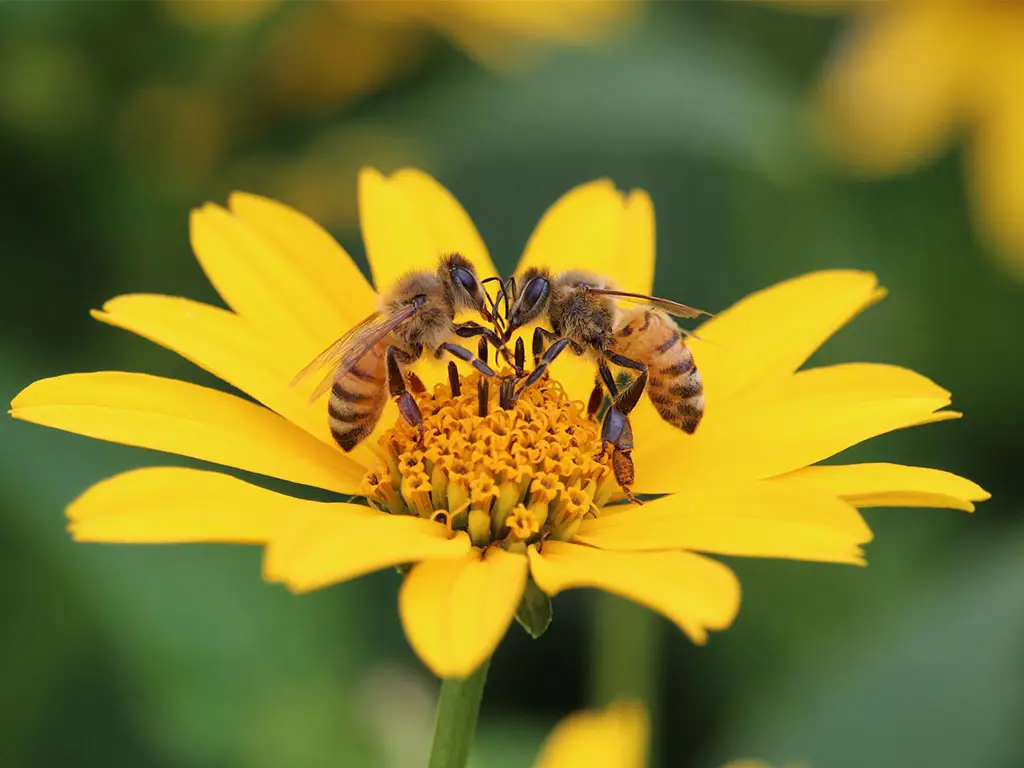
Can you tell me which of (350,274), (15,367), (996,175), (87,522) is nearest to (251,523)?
(87,522)

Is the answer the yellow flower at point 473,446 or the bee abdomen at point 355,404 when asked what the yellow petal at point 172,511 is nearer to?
the yellow flower at point 473,446

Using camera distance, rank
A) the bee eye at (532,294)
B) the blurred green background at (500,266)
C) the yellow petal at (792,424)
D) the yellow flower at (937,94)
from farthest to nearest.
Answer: the yellow flower at (937,94)
the blurred green background at (500,266)
the bee eye at (532,294)
the yellow petal at (792,424)

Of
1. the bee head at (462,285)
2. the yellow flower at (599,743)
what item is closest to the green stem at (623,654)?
the yellow flower at (599,743)

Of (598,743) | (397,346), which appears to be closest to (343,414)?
(397,346)

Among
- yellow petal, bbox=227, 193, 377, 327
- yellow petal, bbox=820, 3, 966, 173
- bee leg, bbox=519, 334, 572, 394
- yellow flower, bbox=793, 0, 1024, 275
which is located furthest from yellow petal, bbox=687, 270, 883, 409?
yellow petal, bbox=820, 3, 966, 173

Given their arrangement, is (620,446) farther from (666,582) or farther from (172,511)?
(172,511)

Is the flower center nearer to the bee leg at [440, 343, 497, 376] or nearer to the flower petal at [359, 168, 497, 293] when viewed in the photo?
the bee leg at [440, 343, 497, 376]
